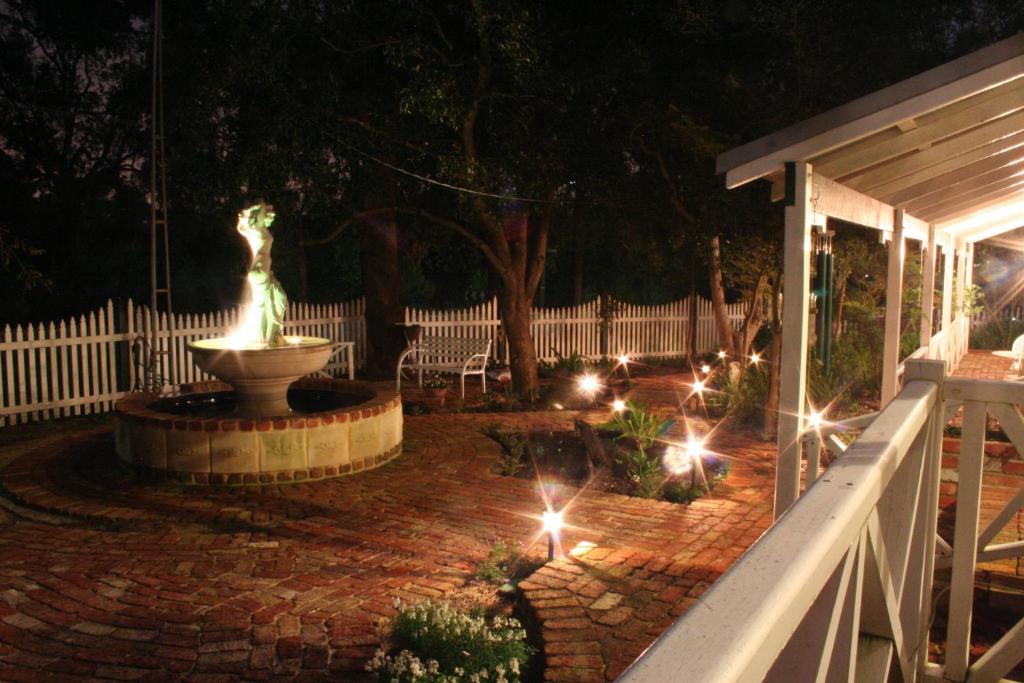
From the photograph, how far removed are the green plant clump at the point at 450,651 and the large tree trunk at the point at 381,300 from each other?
10.7 metres

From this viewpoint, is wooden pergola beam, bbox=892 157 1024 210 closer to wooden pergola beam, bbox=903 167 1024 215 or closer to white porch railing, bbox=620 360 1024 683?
wooden pergola beam, bbox=903 167 1024 215

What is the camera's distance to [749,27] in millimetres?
11203

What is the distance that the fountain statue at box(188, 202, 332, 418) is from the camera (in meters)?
7.45

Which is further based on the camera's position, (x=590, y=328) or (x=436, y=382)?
(x=590, y=328)

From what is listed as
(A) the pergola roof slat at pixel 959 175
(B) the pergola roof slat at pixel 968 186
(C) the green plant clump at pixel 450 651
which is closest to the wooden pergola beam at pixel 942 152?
(A) the pergola roof slat at pixel 959 175

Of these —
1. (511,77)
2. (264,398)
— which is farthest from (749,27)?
(264,398)

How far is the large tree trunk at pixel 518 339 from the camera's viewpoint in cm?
1237

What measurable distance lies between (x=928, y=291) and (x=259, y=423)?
7.86 metres

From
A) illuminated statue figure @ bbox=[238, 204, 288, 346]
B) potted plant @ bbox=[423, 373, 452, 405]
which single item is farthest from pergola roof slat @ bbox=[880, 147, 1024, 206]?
potted plant @ bbox=[423, 373, 452, 405]

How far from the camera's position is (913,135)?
4.66m

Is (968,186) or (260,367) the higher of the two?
(968,186)

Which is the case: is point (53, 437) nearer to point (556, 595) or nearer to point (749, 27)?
point (556, 595)

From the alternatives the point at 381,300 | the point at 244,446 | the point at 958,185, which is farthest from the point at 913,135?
the point at 381,300

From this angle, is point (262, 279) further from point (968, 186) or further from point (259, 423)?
point (968, 186)
